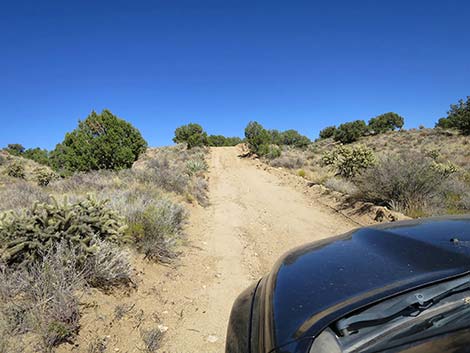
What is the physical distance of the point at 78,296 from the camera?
3117 millimetres

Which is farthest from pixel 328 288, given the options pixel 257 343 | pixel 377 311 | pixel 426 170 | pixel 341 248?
pixel 426 170

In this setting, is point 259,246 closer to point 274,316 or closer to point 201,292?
point 201,292

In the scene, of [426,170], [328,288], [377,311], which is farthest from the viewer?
[426,170]

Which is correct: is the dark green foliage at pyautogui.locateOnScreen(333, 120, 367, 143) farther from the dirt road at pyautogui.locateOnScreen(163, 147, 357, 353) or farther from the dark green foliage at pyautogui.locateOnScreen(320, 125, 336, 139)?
the dirt road at pyautogui.locateOnScreen(163, 147, 357, 353)

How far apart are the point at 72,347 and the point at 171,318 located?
115 centimetres

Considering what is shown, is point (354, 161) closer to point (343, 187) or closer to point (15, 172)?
point (343, 187)

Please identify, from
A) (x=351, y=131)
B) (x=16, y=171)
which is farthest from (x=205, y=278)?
(x=351, y=131)

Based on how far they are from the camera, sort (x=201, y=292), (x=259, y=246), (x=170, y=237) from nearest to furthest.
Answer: (x=201, y=292) < (x=170, y=237) < (x=259, y=246)

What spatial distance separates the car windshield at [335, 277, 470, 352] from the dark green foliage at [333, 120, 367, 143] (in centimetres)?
4313

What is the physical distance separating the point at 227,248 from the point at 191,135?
34430mm

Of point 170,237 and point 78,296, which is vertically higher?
point 170,237

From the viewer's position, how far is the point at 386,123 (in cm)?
4547

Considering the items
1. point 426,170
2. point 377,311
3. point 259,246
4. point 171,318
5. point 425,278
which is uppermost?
point 426,170

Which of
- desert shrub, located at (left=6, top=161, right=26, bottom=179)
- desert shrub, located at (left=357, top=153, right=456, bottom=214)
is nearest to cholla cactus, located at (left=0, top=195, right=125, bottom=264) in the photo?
desert shrub, located at (left=357, top=153, right=456, bottom=214)
